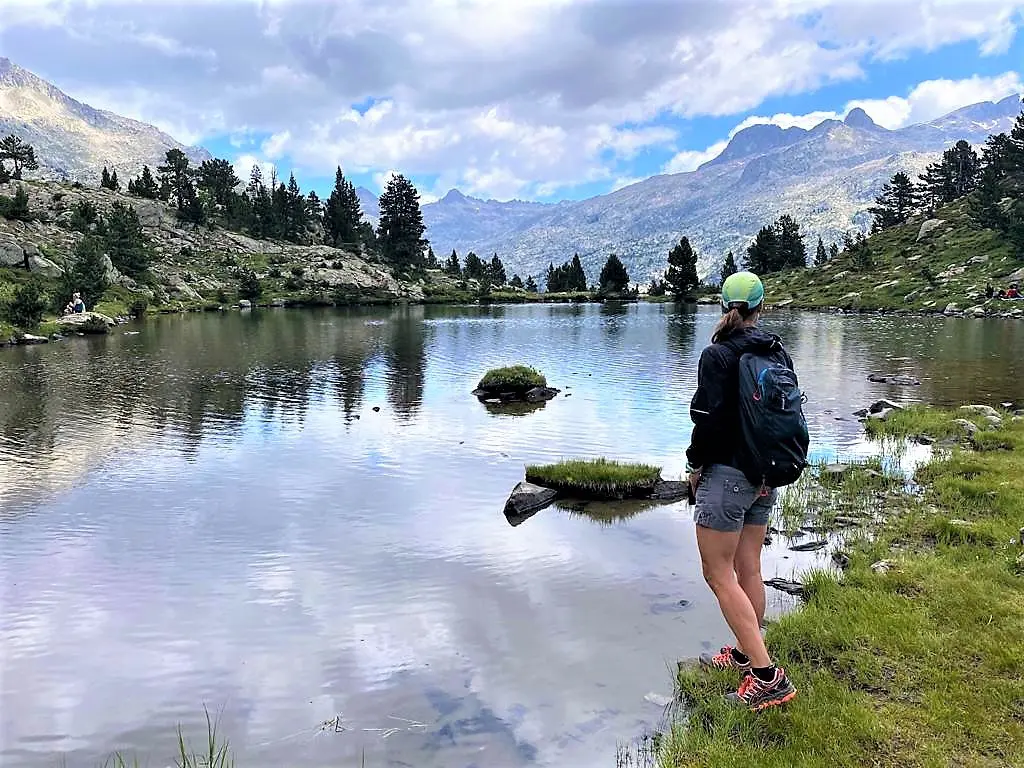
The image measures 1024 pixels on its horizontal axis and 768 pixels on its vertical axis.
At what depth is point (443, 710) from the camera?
870 centimetres

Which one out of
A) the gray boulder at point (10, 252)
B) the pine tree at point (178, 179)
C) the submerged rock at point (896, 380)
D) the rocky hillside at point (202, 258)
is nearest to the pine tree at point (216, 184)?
the pine tree at point (178, 179)

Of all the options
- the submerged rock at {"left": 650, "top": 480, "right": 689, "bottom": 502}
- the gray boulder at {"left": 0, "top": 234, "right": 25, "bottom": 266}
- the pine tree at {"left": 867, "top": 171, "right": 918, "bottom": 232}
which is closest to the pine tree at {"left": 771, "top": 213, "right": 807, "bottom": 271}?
the pine tree at {"left": 867, "top": 171, "right": 918, "bottom": 232}

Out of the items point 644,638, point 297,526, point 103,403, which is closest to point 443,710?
point 644,638

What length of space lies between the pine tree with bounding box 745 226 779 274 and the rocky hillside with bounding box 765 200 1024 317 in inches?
721

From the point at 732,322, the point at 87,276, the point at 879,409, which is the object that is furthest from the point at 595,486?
the point at 87,276

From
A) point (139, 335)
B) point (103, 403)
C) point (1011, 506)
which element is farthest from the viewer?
point (139, 335)

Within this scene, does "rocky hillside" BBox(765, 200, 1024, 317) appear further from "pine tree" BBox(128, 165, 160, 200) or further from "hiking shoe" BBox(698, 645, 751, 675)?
"pine tree" BBox(128, 165, 160, 200)

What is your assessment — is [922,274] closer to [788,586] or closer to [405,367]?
[405,367]

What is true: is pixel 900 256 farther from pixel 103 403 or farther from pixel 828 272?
pixel 103 403

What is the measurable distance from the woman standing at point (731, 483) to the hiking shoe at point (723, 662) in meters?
0.61

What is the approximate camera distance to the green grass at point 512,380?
116ft

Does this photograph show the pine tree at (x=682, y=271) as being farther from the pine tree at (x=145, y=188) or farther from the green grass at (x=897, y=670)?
the green grass at (x=897, y=670)

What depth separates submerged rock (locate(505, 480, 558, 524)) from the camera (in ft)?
56.1

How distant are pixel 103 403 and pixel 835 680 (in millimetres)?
33232
